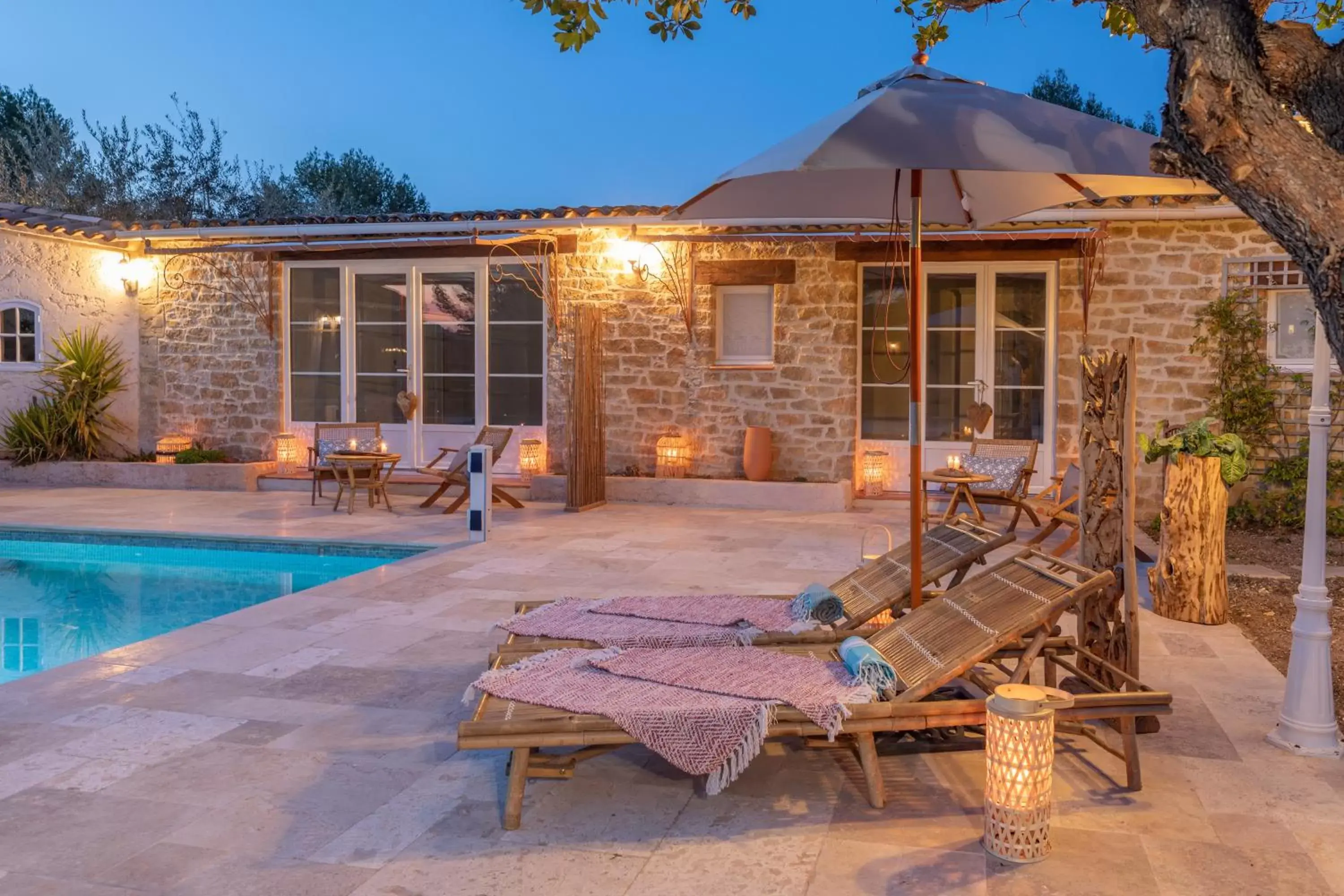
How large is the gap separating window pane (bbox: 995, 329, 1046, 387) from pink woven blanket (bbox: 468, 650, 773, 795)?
23.9 feet

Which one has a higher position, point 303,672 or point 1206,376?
point 1206,376

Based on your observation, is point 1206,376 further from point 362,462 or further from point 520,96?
point 520,96

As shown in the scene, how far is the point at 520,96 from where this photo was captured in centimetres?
7875

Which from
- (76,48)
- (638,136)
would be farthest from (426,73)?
(76,48)

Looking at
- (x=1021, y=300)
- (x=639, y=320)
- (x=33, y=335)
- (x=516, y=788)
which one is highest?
(x=1021, y=300)

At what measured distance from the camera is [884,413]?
9.81 m

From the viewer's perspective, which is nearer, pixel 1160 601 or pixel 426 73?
pixel 1160 601

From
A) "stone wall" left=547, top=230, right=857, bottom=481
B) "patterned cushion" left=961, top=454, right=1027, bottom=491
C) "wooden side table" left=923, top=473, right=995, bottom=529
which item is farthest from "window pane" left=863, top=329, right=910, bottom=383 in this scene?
"wooden side table" left=923, top=473, right=995, bottom=529

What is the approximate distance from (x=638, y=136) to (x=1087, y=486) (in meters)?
78.0

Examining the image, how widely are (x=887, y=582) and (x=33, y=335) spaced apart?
414 inches

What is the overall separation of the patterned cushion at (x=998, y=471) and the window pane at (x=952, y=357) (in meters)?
1.54

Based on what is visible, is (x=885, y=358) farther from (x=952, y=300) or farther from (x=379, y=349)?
(x=379, y=349)

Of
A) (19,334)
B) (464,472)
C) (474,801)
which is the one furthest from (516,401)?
(474,801)

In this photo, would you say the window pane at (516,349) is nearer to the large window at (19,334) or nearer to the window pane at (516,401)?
the window pane at (516,401)
